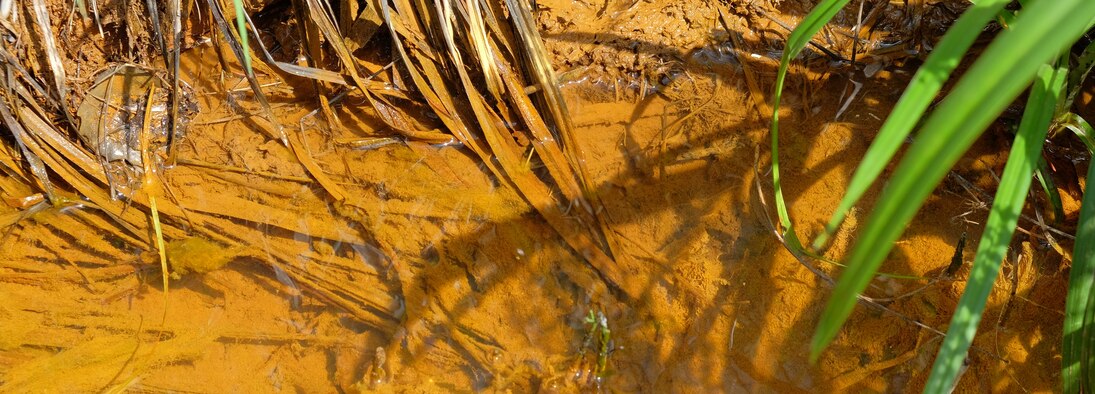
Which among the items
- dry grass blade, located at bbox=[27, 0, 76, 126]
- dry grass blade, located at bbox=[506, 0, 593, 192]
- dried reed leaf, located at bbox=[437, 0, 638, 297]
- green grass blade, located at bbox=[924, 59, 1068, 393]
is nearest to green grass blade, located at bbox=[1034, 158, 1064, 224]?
green grass blade, located at bbox=[924, 59, 1068, 393]

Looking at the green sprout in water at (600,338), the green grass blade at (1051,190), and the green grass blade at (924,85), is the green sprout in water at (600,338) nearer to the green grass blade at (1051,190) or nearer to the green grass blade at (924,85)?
the green grass blade at (1051,190)

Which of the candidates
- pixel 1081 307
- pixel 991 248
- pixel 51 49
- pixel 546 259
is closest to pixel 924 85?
pixel 991 248

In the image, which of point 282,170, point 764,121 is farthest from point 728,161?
point 282,170

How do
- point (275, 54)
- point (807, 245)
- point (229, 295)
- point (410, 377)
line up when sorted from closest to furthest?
point (807, 245), point (410, 377), point (229, 295), point (275, 54)

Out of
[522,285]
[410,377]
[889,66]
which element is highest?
[889,66]

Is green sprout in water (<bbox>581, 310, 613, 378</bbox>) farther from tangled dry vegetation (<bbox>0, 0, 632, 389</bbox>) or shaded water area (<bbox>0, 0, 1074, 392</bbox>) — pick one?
tangled dry vegetation (<bbox>0, 0, 632, 389</bbox>)

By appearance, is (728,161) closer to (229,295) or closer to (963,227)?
(963,227)

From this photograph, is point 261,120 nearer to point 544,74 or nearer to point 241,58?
point 241,58

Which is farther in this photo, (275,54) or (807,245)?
(275,54)
